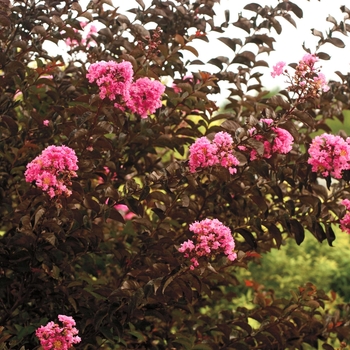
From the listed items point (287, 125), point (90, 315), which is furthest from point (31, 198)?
point (287, 125)

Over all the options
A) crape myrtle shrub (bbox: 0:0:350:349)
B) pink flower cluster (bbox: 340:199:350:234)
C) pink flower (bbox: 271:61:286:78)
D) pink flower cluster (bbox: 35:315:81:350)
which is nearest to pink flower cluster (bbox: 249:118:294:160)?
crape myrtle shrub (bbox: 0:0:350:349)

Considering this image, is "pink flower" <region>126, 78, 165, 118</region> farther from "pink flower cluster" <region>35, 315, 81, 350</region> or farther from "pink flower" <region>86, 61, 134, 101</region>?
"pink flower cluster" <region>35, 315, 81, 350</region>

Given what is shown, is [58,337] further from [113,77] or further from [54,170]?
[113,77]

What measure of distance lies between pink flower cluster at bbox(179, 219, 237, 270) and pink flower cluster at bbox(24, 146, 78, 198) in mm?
496

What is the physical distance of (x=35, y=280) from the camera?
3.21 m

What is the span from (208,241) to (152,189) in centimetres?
82

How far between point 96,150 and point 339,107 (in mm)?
1538

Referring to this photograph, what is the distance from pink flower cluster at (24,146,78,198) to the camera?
254 cm

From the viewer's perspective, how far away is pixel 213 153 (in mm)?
2703

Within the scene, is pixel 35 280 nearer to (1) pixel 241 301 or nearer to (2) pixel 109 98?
(2) pixel 109 98

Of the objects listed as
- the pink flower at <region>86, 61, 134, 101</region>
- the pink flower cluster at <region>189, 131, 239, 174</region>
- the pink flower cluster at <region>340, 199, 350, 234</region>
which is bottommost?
the pink flower cluster at <region>340, 199, 350, 234</region>

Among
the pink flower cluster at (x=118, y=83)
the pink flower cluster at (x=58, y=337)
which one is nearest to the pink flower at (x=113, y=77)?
the pink flower cluster at (x=118, y=83)

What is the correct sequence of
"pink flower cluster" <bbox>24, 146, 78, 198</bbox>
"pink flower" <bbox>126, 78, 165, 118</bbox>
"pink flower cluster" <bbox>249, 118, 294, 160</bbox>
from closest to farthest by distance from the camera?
1. "pink flower cluster" <bbox>24, 146, 78, 198</bbox>
2. "pink flower cluster" <bbox>249, 118, 294, 160</bbox>
3. "pink flower" <bbox>126, 78, 165, 118</bbox>

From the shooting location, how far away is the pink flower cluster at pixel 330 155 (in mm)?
2783
